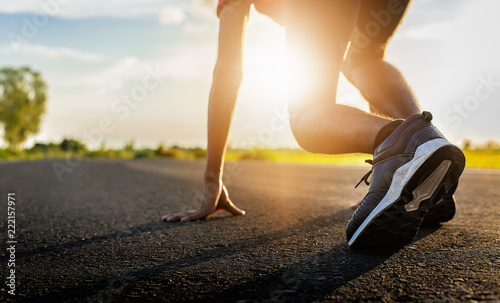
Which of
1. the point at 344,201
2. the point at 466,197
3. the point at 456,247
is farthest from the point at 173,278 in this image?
the point at 466,197

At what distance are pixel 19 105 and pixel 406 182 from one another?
46.5 metres

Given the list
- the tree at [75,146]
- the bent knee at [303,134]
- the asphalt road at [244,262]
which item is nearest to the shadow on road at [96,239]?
the asphalt road at [244,262]

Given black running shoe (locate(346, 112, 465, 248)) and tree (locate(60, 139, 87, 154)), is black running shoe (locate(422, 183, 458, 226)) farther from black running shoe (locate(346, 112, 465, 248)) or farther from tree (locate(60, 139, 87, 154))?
tree (locate(60, 139, 87, 154))

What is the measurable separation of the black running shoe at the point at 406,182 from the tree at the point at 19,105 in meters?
46.1

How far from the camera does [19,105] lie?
4041 cm

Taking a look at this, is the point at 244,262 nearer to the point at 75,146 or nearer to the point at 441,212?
the point at 441,212

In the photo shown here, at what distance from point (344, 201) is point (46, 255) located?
2.06 metres

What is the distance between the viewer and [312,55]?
157cm

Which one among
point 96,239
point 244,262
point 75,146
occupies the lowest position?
point 75,146

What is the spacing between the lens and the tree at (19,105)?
132 ft

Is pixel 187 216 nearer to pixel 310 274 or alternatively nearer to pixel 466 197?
pixel 310 274

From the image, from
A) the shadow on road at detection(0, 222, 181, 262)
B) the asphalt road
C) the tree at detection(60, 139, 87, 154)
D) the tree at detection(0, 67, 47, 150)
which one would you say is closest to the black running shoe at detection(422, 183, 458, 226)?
the asphalt road

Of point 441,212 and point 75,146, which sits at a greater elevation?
point 441,212

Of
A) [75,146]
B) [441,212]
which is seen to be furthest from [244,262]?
[75,146]
